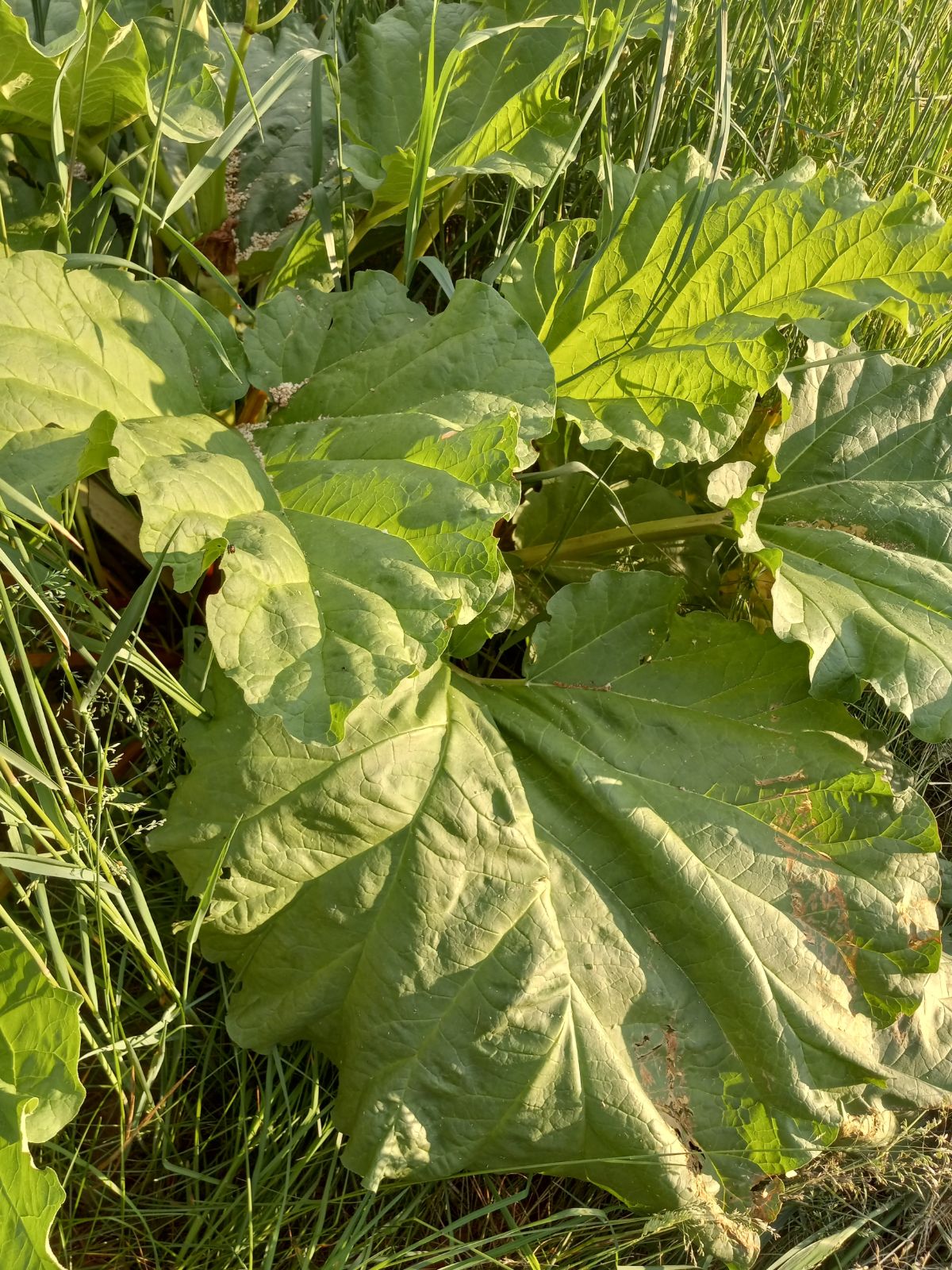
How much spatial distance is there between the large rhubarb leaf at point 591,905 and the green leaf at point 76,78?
0.78 metres

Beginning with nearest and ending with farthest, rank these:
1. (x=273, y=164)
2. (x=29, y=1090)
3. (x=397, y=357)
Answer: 1. (x=29, y=1090)
2. (x=397, y=357)
3. (x=273, y=164)

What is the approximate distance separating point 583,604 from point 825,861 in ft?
1.68

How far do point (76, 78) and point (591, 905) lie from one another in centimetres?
127

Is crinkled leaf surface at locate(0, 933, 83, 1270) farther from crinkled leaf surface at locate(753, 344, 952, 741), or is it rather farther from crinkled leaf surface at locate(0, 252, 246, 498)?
crinkled leaf surface at locate(753, 344, 952, 741)

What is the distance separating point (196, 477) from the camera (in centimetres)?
126

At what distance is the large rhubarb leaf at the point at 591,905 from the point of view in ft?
4.88

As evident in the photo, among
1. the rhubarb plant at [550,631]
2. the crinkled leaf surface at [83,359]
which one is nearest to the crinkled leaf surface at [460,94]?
the rhubarb plant at [550,631]

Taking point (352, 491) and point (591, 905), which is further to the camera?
point (591, 905)

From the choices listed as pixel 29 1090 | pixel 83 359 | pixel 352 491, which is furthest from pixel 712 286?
pixel 29 1090

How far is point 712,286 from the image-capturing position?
168cm

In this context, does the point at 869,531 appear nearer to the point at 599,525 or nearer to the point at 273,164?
the point at 599,525

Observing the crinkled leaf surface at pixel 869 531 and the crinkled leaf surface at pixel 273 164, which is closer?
the crinkled leaf surface at pixel 869 531

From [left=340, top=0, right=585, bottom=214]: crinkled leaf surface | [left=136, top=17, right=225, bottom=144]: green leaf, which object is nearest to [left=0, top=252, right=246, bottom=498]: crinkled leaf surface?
[left=136, top=17, right=225, bottom=144]: green leaf

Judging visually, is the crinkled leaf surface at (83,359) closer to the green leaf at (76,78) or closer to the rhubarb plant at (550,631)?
the rhubarb plant at (550,631)
